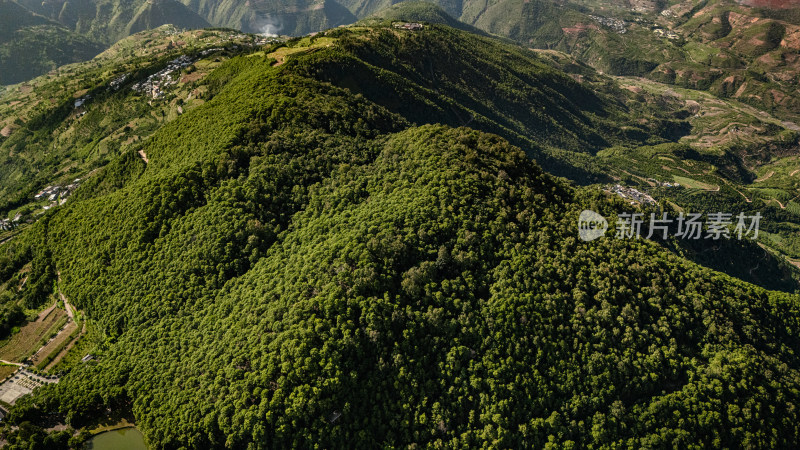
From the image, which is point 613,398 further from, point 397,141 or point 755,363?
point 397,141

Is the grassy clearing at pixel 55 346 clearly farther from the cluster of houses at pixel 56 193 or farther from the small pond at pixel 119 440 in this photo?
the cluster of houses at pixel 56 193

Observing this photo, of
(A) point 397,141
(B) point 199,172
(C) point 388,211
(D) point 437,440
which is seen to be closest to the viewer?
(D) point 437,440

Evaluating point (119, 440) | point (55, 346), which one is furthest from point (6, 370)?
point (119, 440)

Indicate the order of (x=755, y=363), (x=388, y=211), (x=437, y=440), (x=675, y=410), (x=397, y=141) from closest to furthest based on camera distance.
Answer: (x=437, y=440) < (x=675, y=410) < (x=755, y=363) < (x=388, y=211) < (x=397, y=141)

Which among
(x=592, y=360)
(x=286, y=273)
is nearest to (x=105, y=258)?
(x=286, y=273)

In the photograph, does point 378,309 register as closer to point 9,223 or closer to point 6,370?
point 6,370
